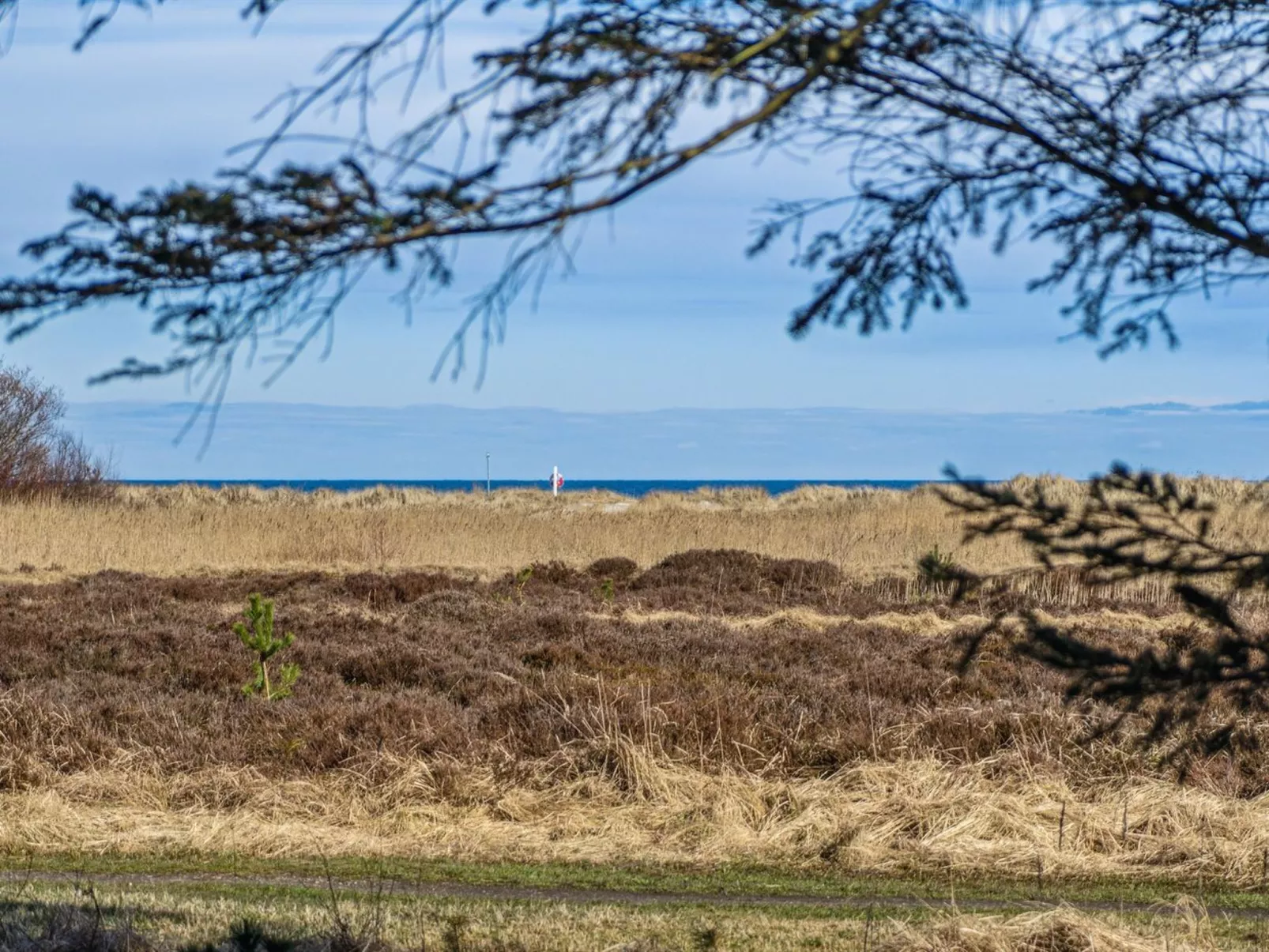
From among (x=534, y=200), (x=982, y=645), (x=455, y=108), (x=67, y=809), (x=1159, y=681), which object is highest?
(x=455, y=108)

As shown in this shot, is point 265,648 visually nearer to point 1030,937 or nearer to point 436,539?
point 1030,937

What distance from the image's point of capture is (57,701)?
9992 millimetres

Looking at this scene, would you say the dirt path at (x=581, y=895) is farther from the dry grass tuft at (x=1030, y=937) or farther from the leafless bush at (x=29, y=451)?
the leafless bush at (x=29, y=451)

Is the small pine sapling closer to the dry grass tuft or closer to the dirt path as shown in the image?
the dirt path

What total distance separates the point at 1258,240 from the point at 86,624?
12653 mm

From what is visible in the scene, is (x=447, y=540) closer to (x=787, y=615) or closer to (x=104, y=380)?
(x=787, y=615)

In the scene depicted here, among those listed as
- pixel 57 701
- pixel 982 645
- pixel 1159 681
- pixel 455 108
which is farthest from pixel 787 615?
pixel 455 108

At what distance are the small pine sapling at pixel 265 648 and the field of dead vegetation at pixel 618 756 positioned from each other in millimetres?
209

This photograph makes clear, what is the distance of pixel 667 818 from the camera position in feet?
27.0

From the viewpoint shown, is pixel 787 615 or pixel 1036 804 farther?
pixel 787 615

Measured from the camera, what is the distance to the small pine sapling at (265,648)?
9875 millimetres

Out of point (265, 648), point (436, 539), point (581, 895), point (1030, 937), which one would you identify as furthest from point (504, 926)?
point (436, 539)

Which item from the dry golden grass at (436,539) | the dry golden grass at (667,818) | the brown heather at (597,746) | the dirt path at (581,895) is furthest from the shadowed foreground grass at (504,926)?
the dry golden grass at (436,539)

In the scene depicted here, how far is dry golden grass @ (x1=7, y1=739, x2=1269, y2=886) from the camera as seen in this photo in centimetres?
758
